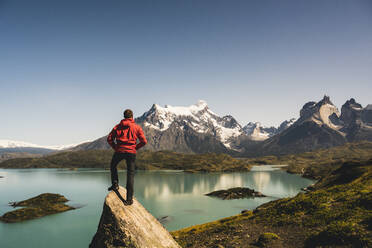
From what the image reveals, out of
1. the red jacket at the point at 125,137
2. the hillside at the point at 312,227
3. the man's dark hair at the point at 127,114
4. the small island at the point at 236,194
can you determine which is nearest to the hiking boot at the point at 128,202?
the red jacket at the point at 125,137

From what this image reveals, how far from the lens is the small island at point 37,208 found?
99512 millimetres

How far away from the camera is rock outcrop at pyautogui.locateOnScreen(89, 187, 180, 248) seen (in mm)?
14820

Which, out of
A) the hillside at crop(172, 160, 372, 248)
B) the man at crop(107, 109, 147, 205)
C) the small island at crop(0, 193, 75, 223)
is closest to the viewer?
the man at crop(107, 109, 147, 205)

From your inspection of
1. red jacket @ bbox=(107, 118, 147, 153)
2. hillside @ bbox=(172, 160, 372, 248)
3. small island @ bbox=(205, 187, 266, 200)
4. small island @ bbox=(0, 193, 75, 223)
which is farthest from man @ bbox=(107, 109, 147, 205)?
small island @ bbox=(205, 187, 266, 200)

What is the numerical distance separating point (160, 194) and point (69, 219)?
221 feet

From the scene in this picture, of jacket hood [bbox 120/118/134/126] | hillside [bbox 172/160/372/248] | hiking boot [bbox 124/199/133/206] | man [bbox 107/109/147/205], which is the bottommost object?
hillside [bbox 172/160/372/248]

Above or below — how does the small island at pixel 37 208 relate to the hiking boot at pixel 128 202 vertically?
below

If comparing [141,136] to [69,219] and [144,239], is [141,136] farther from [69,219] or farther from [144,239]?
[69,219]

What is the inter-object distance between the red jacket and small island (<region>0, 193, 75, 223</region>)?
108m

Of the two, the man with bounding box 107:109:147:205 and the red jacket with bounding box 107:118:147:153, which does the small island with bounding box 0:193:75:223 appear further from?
the red jacket with bounding box 107:118:147:153

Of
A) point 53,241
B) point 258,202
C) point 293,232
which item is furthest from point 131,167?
point 258,202

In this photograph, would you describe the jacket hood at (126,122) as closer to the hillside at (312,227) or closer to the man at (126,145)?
the man at (126,145)

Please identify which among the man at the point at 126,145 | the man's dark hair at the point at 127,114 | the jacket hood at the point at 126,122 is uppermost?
the man's dark hair at the point at 127,114

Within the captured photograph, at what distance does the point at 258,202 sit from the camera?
129 metres
